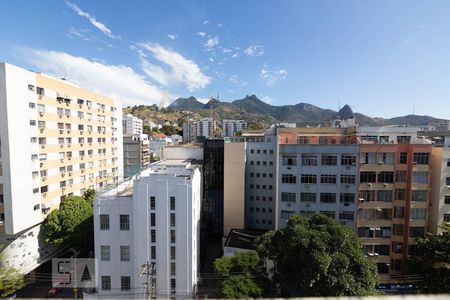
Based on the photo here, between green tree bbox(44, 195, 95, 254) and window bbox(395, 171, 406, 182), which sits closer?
window bbox(395, 171, 406, 182)

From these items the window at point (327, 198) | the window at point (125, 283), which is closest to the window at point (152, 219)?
the window at point (125, 283)

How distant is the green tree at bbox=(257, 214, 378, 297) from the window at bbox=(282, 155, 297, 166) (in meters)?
8.53

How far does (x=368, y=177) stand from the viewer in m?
21.9

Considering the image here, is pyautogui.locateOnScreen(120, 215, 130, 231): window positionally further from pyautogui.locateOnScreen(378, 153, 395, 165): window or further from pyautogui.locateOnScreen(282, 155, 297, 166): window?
pyautogui.locateOnScreen(378, 153, 395, 165): window

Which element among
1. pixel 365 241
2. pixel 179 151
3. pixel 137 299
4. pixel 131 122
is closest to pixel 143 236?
pixel 137 299

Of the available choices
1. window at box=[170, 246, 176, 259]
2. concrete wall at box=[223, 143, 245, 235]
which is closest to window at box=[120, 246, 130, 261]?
window at box=[170, 246, 176, 259]

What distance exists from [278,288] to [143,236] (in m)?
10.8

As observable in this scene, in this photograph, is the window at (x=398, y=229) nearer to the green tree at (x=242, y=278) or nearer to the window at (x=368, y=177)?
the window at (x=368, y=177)

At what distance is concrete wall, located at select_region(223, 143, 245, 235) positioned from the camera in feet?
97.9

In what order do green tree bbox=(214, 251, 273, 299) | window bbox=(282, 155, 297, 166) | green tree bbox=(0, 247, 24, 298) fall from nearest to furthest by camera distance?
green tree bbox=(214, 251, 273, 299) < green tree bbox=(0, 247, 24, 298) < window bbox=(282, 155, 297, 166)

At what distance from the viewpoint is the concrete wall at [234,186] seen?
97.9 ft

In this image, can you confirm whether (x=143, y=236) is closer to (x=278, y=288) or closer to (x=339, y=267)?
(x=278, y=288)

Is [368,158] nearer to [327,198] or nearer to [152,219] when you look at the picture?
[327,198]

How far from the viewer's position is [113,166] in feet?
121
